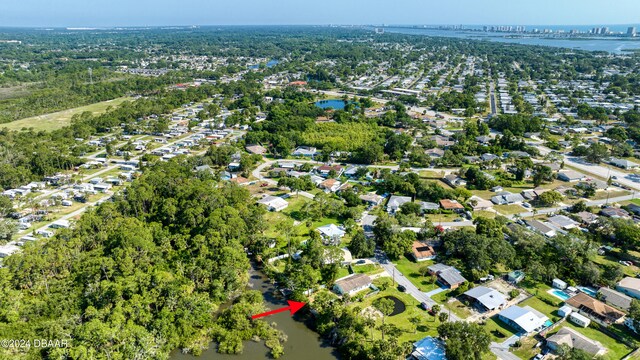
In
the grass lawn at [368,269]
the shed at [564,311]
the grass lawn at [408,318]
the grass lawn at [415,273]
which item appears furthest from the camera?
the grass lawn at [368,269]

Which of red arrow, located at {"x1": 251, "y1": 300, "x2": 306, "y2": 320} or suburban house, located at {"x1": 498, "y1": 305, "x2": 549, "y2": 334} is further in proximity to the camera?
red arrow, located at {"x1": 251, "y1": 300, "x2": 306, "y2": 320}

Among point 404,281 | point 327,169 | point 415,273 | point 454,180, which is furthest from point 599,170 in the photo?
point 404,281

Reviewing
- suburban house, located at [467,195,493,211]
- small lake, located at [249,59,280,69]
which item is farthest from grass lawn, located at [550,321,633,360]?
small lake, located at [249,59,280,69]

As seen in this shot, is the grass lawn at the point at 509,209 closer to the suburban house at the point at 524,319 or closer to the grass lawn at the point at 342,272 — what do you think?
the suburban house at the point at 524,319

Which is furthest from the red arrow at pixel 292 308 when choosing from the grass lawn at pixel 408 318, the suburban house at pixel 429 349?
the suburban house at pixel 429 349

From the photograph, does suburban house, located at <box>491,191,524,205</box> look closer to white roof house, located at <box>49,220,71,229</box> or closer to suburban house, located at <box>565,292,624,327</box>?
suburban house, located at <box>565,292,624,327</box>

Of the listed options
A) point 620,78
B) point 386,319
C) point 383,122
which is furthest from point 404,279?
point 620,78
